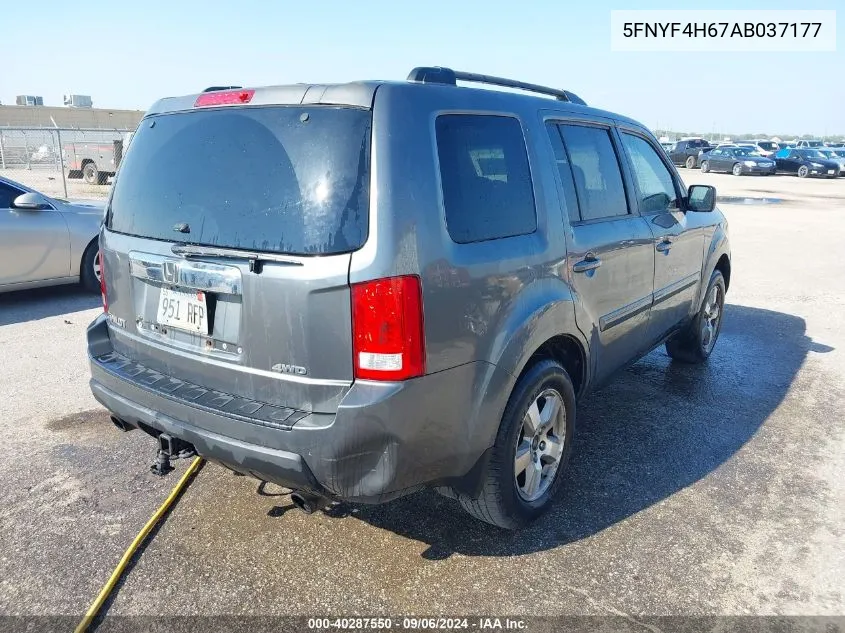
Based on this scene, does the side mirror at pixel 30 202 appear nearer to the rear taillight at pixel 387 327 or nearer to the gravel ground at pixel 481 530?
the gravel ground at pixel 481 530

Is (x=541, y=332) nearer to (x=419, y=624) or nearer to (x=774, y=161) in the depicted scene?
(x=419, y=624)

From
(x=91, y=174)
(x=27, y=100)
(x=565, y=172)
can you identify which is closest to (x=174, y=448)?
(x=565, y=172)

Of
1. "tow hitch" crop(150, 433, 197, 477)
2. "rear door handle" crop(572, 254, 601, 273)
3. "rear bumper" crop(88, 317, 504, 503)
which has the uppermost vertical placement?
"rear door handle" crop(572, 254, 601, 273)

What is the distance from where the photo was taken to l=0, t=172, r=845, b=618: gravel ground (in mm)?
2699

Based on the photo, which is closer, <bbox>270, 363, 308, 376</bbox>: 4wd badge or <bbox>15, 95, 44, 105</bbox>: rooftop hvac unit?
<bbox>270, 363, 308, 376</bbox>: 4wd badge

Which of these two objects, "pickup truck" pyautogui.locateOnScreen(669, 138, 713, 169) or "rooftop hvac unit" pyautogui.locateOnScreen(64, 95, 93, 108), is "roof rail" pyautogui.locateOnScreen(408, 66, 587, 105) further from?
"rooftop hvac unit" pyautogui.locateOnScreen(64, 95, 93, 108)

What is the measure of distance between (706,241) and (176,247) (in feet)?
13.3

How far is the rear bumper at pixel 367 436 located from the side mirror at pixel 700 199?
2.81 m

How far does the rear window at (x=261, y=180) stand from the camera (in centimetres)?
237

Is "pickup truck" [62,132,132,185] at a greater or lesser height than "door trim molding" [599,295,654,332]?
greater

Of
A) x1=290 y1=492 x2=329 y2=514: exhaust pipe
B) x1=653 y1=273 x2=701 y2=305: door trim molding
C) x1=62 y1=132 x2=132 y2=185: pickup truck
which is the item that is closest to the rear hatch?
x1=290 y1=492 x2=329 y2=514: exhaust pipe

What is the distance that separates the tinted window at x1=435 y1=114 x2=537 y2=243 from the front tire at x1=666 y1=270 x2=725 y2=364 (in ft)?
9.71

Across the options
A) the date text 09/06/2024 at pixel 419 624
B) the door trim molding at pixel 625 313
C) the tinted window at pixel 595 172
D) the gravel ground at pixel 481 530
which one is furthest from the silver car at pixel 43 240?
the date text 09/06/2024 at pixel 419 624

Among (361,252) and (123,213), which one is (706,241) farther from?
(123,213)
